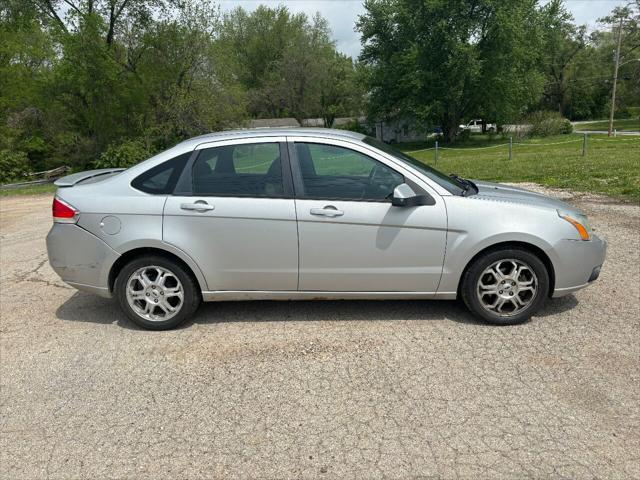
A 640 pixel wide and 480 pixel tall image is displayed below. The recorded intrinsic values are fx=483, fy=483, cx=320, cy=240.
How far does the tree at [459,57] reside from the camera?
39.5 meters

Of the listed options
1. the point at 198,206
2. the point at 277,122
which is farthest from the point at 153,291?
the point at 277,122

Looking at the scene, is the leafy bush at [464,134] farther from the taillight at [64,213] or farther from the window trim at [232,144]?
the taillight at [64,213]

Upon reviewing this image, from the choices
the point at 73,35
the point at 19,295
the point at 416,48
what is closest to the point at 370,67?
the point at 416,48

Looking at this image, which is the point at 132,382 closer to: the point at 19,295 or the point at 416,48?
the point at 19,295

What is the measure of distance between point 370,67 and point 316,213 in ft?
154

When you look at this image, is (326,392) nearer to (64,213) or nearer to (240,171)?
(240,171)

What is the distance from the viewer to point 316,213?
3.92m

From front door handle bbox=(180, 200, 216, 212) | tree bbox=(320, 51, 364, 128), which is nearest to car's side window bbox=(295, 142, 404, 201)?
front door handle bbox=(180, 200, 216, 212)

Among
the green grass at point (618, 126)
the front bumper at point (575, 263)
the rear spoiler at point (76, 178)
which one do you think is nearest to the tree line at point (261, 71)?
the green grass at point (618, 126)

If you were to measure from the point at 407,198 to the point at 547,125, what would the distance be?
42.9 meters

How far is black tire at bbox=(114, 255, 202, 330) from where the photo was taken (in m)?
4.08

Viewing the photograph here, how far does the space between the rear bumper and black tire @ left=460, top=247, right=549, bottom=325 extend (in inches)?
116

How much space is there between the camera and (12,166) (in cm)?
2598

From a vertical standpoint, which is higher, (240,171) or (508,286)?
(240,171)
